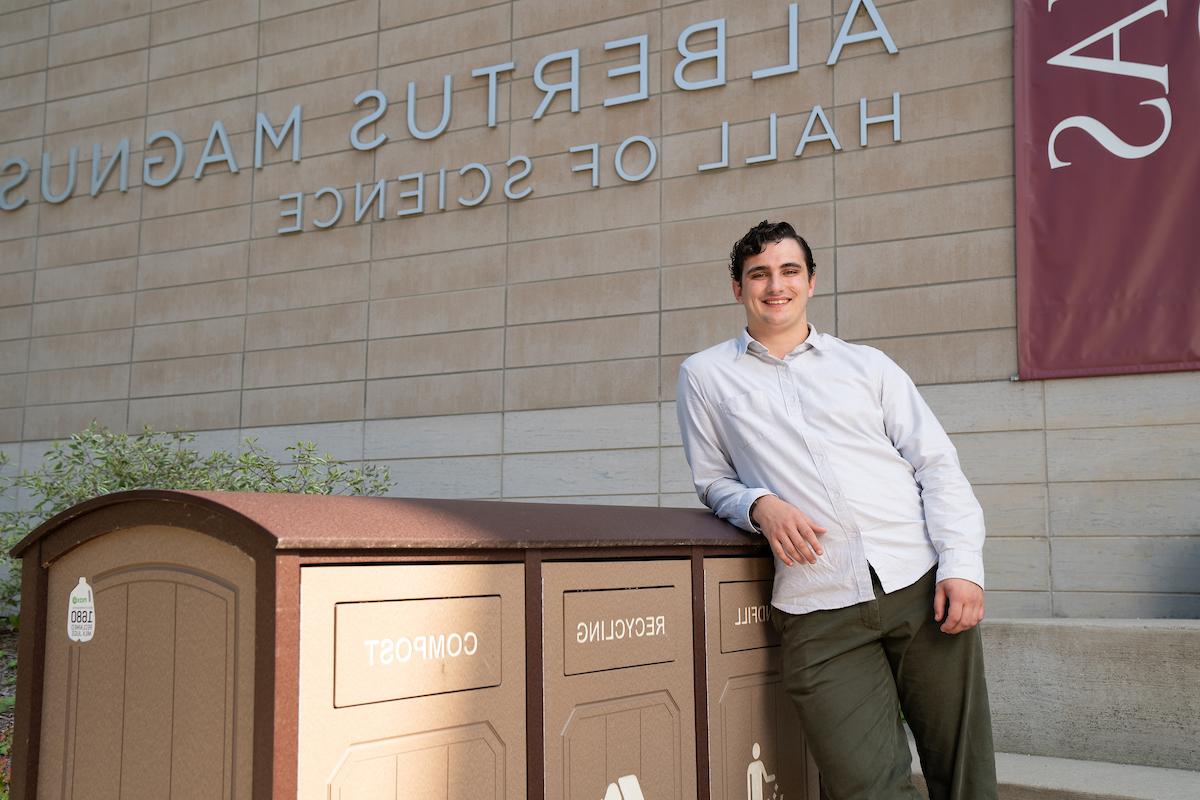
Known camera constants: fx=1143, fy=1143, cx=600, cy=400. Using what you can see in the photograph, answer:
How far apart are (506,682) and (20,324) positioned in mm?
9300

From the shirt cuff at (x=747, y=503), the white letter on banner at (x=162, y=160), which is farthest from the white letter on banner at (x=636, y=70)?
the shirt cuff at (x=747, y=503)

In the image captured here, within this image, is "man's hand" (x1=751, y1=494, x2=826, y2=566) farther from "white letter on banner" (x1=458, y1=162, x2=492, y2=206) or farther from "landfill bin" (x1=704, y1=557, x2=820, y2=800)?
"white letter on banner" (x1=458, y1=162, x2=492, y2=206)

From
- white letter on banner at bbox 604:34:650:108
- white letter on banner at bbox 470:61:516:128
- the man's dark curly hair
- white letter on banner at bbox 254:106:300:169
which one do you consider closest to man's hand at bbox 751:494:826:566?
the man's dark curly hair

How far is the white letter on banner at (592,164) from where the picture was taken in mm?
7906

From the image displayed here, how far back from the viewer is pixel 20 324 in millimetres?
10000

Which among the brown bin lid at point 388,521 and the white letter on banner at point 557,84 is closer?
the brown bin lid at point 388,521

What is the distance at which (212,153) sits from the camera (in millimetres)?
9398

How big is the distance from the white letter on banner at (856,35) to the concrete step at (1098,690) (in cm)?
425

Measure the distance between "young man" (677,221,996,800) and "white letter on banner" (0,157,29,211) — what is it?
9336 mm

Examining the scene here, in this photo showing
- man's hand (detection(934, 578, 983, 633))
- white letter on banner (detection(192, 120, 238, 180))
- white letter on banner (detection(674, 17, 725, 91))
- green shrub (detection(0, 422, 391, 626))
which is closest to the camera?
man's hand (detection(934, 578, 983, 633))

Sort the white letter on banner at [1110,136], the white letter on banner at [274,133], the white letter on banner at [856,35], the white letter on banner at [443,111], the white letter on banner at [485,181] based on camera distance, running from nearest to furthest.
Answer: the white letter on banner at [1110,136] < the white letter on banner at [856,35] < the white letter on banner at [485,181] < the white letter on banner at [443,111] < the white letter on banner at [274,133]

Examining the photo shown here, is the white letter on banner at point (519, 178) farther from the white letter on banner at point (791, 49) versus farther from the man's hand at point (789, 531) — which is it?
the man's hand at point (789, 531)

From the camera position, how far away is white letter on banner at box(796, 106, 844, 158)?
7.23m

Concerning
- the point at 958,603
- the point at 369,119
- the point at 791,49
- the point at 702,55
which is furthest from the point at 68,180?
the point at 958,603
